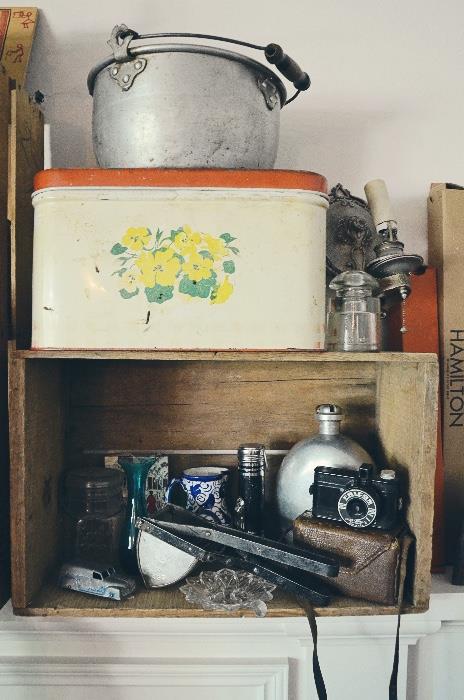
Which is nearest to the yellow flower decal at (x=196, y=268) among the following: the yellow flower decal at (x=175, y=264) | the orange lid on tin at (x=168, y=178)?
the yellow flower decal at (x=175, y=264)

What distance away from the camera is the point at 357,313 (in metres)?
1.06

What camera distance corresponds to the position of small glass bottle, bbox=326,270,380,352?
1.06m

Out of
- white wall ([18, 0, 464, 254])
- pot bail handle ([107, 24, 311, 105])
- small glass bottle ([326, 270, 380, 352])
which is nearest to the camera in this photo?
pot bail handle ([107, 24, 311, 105])

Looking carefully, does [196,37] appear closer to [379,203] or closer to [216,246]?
[216,246]

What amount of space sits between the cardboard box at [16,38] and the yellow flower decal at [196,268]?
61 centimetres

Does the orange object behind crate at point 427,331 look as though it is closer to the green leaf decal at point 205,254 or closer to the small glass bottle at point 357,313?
the small glass bottle at point 357,313

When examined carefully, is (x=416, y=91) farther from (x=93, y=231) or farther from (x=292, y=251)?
(x=93, y=231)

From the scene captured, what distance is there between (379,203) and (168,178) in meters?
0.43

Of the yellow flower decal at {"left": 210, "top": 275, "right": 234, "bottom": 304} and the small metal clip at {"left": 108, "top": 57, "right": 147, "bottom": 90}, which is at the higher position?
the small metal clip at {"left": 108, "top": 57, "right": 147, "bottom": 90}

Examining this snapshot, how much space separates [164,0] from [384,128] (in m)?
0.55

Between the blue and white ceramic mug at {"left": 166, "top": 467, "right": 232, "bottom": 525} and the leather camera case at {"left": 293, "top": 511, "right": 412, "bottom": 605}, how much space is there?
19cm

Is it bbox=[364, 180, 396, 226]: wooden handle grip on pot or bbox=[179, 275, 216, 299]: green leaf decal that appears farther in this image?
bbox=[364, 180, 396, 226]: wooden handle grip on pot

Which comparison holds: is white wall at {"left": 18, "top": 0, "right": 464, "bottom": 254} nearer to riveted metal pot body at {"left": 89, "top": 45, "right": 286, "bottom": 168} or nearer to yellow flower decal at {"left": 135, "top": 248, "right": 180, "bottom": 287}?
riveted metal pot body at {"left": 89, "top": 45, "right": 286, "bottom": 168}

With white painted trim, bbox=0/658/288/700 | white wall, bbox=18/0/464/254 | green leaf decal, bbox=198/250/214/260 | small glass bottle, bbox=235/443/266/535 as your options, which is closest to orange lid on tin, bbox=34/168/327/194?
green leaf decal, bbox=198/250/214/260
